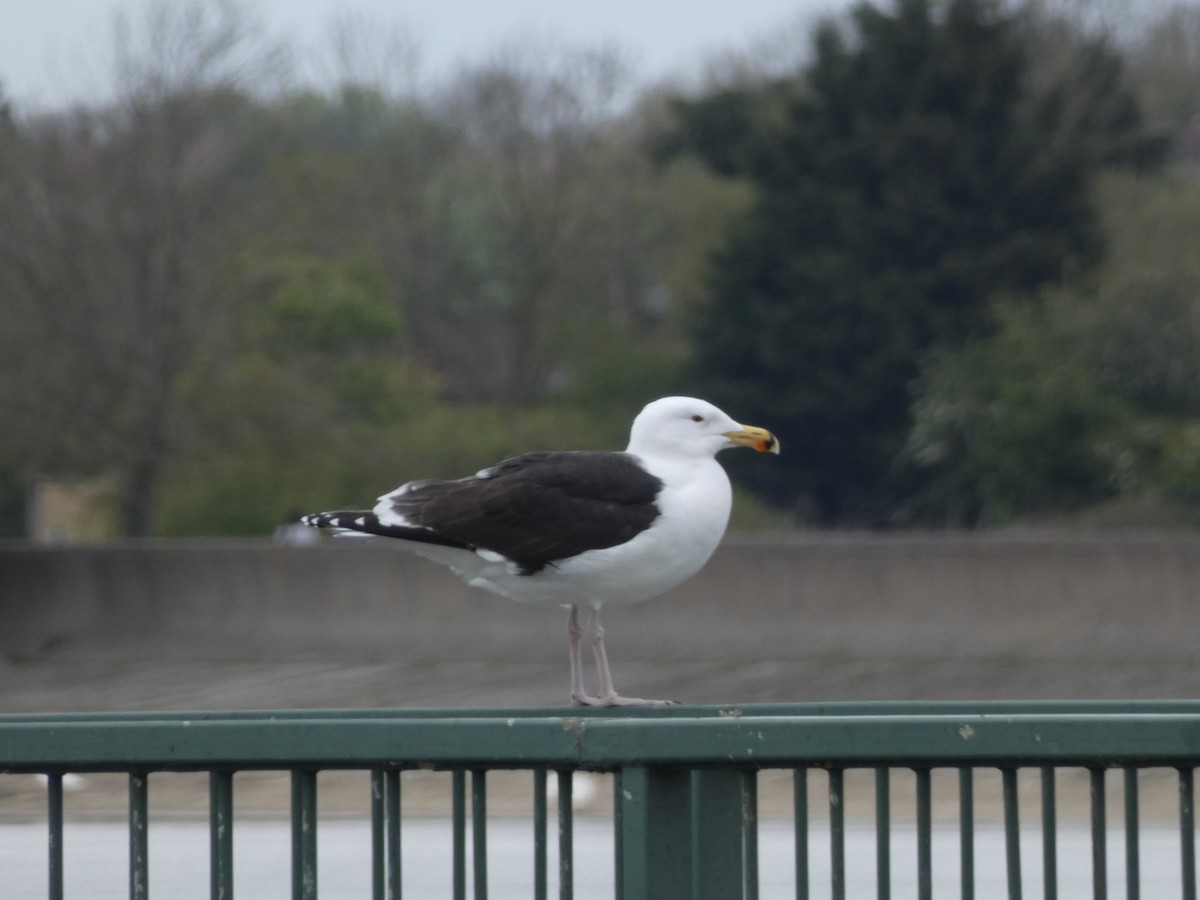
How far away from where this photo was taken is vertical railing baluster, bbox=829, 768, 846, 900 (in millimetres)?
3562

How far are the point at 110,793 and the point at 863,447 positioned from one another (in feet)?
141

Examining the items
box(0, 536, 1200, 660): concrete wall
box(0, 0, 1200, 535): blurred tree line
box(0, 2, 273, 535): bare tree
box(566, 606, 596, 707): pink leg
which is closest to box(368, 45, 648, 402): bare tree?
box(0, 0, 1200, 535): blurred tree line

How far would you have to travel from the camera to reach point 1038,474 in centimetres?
3925

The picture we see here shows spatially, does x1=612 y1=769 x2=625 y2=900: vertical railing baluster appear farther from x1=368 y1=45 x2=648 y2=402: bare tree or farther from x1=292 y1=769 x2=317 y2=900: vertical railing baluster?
x1=368 y1=45 x2=648 y2=402: bare tree

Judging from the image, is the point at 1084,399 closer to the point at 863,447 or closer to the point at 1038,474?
the point at 1038,474

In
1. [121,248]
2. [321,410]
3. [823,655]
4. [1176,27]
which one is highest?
[1176,27]

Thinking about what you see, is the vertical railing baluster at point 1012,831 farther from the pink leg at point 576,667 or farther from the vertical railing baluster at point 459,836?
the pink leg at point 576,667

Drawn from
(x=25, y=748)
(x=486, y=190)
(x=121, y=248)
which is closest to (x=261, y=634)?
(x=25, y=748)

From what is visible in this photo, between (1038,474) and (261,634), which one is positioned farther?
(1038,474)

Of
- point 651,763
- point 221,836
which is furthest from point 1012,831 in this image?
point 221,836

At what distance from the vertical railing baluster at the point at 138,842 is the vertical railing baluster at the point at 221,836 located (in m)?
0.12

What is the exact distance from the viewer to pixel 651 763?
136 inches

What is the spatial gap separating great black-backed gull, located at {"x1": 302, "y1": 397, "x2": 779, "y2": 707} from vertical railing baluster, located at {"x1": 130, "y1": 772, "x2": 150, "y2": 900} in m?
2.66

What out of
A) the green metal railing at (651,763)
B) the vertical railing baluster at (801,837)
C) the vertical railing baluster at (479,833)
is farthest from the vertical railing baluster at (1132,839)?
the vertical railing baluster at (479,833)
